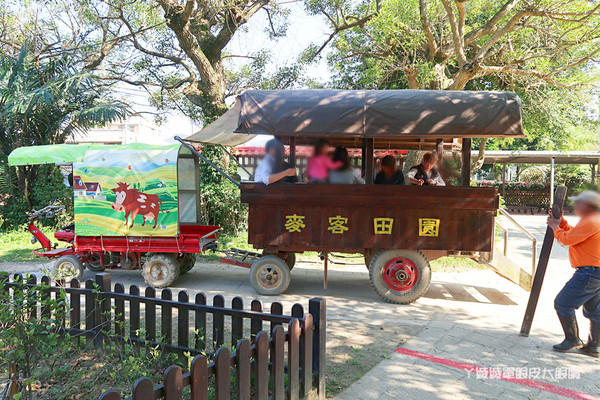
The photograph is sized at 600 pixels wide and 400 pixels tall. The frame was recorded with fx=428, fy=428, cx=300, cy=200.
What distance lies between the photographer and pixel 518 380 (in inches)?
153

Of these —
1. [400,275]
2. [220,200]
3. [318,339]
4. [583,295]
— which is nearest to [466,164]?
[400,275]

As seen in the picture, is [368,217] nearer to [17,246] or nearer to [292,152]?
[292,152]

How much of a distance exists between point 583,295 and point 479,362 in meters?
1.33

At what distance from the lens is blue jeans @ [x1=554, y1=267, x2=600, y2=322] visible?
173 inches

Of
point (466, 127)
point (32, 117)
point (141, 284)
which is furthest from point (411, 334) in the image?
point (32, 117)

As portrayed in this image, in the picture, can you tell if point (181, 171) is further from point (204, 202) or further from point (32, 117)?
point (32, 117)

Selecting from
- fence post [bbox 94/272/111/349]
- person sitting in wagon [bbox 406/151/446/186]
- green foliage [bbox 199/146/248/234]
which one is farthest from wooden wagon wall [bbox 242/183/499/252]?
green foliage [bbox 199/146/248/234]

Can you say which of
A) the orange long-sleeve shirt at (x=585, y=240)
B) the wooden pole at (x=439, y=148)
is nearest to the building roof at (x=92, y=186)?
the wooden pole at (x=439, y=148)

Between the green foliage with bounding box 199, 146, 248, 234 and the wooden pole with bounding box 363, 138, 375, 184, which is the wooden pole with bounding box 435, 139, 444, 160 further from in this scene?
the green foliage with bounding box 199, 146, 248, 234

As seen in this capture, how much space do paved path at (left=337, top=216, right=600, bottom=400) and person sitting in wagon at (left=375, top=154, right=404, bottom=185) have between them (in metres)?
2.02

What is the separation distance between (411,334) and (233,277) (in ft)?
13.8

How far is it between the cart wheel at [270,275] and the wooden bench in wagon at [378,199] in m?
0.02

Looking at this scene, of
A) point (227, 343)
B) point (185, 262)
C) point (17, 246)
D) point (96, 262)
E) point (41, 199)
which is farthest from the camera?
point (41, 199)

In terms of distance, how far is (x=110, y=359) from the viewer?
398cm
